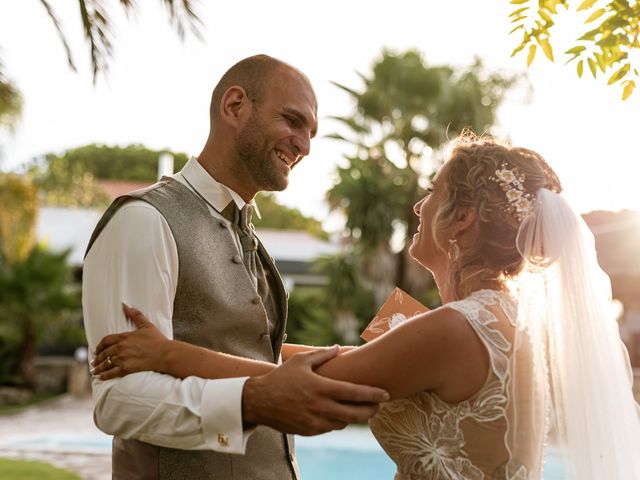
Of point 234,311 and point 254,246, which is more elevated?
point 254,246

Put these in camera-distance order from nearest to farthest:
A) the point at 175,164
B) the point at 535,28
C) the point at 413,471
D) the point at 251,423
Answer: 1. the point at 251,423
2. the point at 413,471
3. the point at 535,28
4. the point at 175,164

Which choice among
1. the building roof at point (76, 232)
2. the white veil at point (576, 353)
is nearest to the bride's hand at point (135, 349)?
the white veil at point (576, 353)

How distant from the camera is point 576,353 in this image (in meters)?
2.21

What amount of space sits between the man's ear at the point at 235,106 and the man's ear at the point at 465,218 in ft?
2.25

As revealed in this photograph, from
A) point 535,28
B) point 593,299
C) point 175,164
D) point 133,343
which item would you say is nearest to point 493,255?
point 593,299

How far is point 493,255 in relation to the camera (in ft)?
7.21

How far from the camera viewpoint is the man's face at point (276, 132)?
7.94ft

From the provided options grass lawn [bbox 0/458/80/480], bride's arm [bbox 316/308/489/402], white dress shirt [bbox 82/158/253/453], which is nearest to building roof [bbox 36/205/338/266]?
grass lawn [bbox 0/458/80/480]

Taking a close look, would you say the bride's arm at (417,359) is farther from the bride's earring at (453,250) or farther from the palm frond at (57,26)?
the palm frond at (57,26)

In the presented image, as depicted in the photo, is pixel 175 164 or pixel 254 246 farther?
Result: pixel 175 164

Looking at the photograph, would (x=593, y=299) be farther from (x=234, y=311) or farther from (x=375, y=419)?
(x=234, y=311)

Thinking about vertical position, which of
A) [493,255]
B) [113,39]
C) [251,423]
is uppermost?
[113,39]

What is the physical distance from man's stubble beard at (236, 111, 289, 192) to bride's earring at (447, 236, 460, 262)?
54 cm

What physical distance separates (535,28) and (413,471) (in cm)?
127
